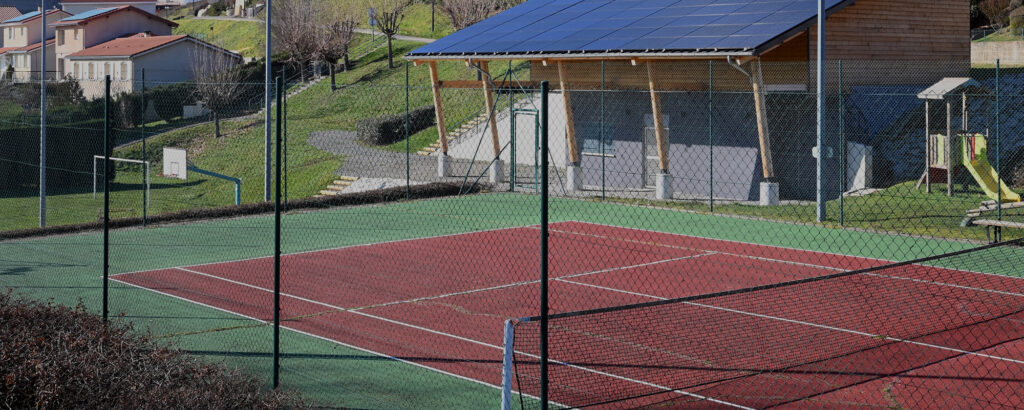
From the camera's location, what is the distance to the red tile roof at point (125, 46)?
201ft

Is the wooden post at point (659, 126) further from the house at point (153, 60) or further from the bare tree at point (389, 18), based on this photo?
the house at point (153, 60)

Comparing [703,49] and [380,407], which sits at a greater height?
[703,49]

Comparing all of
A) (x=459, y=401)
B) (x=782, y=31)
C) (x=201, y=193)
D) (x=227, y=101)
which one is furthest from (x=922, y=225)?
(x=227, y=101)

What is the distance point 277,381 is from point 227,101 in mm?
46013

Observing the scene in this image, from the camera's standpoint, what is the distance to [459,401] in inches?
378

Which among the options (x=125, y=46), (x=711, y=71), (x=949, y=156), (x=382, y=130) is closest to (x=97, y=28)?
(x=125, y=46)

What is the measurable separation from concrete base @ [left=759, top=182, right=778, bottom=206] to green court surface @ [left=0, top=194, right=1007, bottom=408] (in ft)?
6.02

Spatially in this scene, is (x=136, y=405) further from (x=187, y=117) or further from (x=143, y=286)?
(x=187, y=117)

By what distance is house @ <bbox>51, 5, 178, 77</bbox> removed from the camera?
71.8 m

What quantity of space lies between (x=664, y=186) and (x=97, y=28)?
191ft

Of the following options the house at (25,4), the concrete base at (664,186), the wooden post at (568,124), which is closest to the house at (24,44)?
the house at (25,4)

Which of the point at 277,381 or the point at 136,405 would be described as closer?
the point at 136,405

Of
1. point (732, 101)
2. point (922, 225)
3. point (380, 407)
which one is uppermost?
point (732, 101)

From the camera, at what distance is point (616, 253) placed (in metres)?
17.9
